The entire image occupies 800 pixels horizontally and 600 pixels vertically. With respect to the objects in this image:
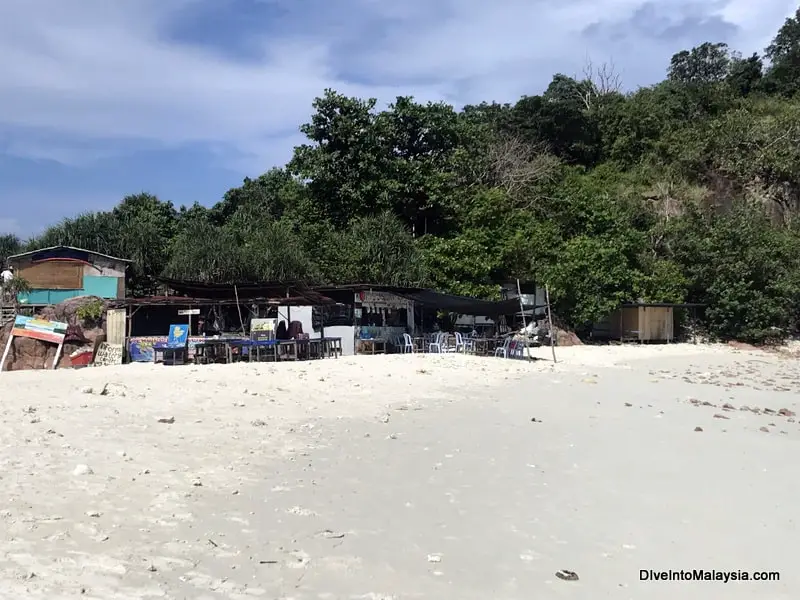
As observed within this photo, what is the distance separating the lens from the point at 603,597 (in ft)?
13.0

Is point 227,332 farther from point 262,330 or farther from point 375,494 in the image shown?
point 375,494

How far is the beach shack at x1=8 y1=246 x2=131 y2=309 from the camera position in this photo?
26250mm

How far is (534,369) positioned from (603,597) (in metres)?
14.1

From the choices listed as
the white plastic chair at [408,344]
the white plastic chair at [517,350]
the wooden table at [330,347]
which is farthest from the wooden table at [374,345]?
the white plastic chair at [517,350]

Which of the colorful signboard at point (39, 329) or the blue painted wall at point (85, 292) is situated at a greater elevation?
the blue painted wall at point (85, 292)

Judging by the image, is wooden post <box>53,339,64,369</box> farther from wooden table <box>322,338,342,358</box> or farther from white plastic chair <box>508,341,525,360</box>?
white plastic chair <box>508,341,525,360</box>

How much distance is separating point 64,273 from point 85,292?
107cm

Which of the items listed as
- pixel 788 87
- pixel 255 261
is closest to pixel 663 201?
pixel 788 87

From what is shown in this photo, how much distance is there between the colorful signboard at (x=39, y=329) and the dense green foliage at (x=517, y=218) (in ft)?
34.9

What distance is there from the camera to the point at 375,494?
5938mm

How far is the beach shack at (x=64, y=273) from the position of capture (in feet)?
86.1

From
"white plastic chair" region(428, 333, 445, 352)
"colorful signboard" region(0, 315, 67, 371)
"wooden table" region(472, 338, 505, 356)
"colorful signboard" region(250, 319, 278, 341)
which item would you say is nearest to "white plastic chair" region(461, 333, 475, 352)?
"wooden table" region(472, 338, 505, 356)

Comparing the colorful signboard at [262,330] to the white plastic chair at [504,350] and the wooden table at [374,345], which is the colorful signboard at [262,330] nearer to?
the wooden table at [374,345]

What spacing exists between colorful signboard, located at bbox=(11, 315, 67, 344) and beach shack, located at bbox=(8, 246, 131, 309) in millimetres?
10665
